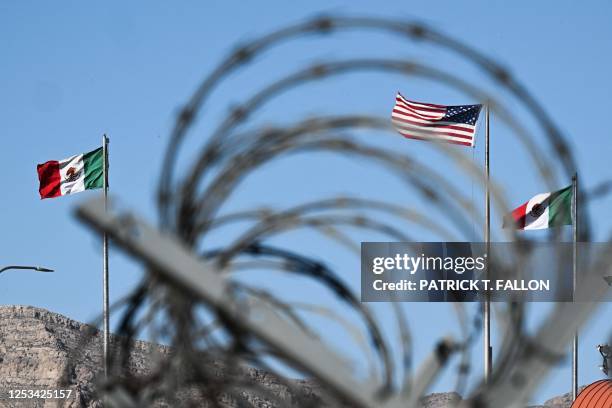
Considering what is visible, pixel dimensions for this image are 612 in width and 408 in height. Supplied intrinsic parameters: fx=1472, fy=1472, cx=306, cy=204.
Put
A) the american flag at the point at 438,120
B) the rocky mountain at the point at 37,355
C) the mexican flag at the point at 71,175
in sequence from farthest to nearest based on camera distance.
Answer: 1. the rocky mountain at the point at 37,355
2. the mexican flag at the point at 71,175
3. the american flag at the point at 438,120

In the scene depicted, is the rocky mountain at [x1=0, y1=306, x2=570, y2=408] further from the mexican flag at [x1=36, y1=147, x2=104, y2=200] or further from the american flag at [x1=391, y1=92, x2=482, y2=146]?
the american flag at [x1=391, y1=92, x2=482, y2=146]

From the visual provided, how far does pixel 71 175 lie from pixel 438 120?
1251cm

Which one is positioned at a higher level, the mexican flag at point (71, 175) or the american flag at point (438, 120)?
the mexican flag at point (71, 175)

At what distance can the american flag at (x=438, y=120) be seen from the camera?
2114cm

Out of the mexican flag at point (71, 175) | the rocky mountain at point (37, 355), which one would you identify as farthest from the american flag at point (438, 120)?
the rocky mountain at point (37, 355)

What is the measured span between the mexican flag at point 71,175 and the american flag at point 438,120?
35.1 feet

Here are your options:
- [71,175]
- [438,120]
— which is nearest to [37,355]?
[71,175]

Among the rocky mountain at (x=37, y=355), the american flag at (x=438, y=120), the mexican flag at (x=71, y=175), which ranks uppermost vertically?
the rocky mountain at (x=37, y=355)

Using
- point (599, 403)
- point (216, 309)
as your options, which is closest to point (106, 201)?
point (216, 309)

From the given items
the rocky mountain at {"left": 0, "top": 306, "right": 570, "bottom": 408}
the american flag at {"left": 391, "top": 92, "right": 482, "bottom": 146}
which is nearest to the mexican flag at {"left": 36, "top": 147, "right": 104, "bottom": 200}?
the american flag at {"left": 391, "top": 92, "right": 482, "bottom": 146}

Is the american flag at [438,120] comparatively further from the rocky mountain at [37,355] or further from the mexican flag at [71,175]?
the rocky mountain at [37,355]

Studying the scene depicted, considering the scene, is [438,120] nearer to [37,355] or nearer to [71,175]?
[71,175]

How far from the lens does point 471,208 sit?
313 inches

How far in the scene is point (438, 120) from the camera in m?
22.6
